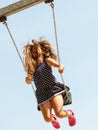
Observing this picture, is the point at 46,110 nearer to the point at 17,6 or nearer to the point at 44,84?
the point at 44,84

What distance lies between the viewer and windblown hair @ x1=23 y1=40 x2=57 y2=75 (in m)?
15.7

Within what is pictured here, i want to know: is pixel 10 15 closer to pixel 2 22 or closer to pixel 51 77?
pixel 2 22

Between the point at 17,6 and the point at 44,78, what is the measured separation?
Result: 1.80 meters

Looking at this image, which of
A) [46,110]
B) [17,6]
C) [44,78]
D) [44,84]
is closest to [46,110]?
[46,110]

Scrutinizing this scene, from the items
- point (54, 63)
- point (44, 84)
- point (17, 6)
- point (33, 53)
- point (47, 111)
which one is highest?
point (17, 6)

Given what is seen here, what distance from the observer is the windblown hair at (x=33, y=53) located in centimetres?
1569

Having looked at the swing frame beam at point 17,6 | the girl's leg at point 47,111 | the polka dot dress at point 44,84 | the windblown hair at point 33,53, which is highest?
the swing frame beam at point 17,6

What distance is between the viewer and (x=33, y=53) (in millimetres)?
15805

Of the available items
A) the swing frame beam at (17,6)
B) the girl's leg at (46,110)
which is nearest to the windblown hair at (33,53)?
the girl's leg at (46,110)

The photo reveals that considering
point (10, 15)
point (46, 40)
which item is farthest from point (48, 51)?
point (10, 15)

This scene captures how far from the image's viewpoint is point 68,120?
52.4 ft

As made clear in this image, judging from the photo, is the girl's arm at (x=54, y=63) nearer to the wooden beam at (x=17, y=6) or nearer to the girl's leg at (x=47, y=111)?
the girl's leg at (x=47, y=111)

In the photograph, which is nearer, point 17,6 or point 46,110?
point 17,6

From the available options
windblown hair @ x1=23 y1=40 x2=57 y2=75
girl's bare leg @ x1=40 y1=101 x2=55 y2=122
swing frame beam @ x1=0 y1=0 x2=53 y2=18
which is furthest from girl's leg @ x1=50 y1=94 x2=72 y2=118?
swing frame beam @ x1=0 y1=0 x2=53 y2=18
